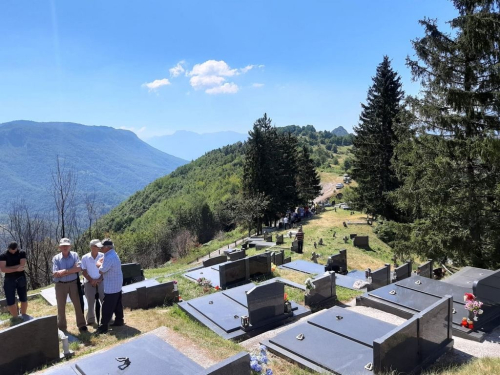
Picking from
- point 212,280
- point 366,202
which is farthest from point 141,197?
point 212,280

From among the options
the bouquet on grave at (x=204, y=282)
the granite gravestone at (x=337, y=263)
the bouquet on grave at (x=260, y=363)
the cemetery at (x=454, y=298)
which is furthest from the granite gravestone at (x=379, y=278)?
the bouquet on grave at (x=260, y=363)

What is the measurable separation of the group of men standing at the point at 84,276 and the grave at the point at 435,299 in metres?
5.71

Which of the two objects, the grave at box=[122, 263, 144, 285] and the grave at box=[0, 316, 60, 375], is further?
the grave at box=[122, 263, 144, 285]

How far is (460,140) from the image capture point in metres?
12.1

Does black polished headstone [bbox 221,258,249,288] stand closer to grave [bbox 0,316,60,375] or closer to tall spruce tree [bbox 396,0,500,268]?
grave [bbox 0,316,60,375]

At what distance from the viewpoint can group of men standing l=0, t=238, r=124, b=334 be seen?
265 inches

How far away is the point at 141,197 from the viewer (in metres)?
111

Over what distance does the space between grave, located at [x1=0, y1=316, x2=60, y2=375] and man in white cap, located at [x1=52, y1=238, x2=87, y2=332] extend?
49.5 inches

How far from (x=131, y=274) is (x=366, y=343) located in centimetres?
843

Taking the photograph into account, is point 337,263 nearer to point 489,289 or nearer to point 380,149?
point 489,289

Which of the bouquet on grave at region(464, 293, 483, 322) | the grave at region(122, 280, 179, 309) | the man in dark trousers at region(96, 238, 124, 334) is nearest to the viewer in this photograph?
the man in dark trousers at region(96, 238, 124, 334)

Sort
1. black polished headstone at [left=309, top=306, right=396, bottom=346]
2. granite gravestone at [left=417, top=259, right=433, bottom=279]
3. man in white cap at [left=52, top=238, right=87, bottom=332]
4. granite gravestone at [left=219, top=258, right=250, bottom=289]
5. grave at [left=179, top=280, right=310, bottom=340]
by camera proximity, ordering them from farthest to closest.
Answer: granite gravestone at [left=219, top=258, right=250, bottom=289], granite gravestone at [left=417, top=259, right=433, bottom=279], grave at [left=179, top=280, right=310, bottom=340], man in white cap at [left=52, top=238, right=87, bottom=332], black polished headstone at [left=309, top=306, right=396, bottom=346]

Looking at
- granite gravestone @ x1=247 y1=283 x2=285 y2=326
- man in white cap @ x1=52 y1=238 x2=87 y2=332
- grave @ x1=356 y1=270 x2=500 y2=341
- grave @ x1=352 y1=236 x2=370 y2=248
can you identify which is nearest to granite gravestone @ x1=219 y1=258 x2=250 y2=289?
granite gravestone @ x1=247 y1=283 x2=285 y2=326

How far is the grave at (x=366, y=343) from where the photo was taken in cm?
521
